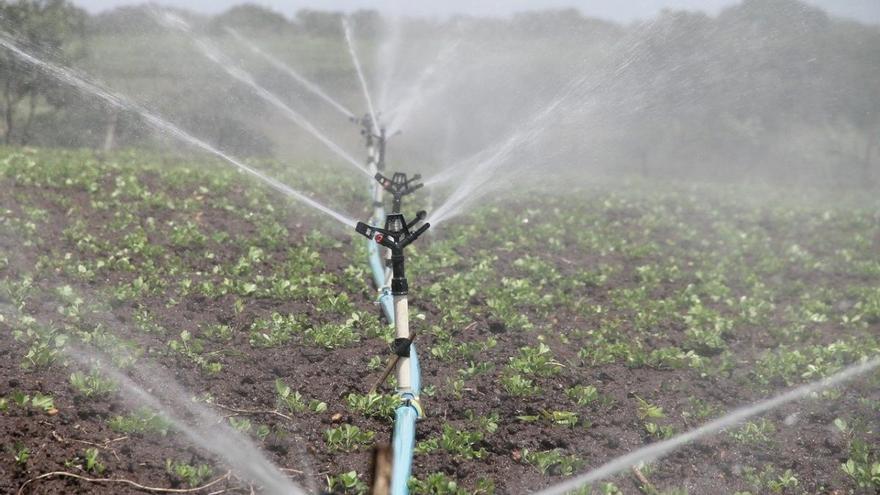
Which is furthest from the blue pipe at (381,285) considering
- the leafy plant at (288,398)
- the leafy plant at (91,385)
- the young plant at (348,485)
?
the leafy plant at (91,385)

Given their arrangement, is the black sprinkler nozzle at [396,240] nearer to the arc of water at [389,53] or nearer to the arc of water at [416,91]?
the arc of water at [416,91]

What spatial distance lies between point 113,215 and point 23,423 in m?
5.10

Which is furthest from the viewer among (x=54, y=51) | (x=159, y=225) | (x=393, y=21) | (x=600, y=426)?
(x=393, y=21)

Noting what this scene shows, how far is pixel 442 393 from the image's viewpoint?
5973 mm

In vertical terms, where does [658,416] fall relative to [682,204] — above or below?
below

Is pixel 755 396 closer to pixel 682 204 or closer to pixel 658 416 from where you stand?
pixel 658 416

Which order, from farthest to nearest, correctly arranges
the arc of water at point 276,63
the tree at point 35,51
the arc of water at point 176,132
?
the arc of water at point 276,63 < the tree at point 35,51 < the arc of water at point 176,132

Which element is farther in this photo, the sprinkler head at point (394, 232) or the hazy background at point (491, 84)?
the hazy background at point (491, 84)

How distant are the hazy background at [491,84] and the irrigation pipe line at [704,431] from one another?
7342 millimetres

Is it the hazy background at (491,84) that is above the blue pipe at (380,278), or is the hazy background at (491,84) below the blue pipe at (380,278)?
above

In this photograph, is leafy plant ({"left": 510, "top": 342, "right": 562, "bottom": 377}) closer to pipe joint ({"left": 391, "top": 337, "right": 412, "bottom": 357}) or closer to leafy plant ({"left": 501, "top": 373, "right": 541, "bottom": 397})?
leafy plant ({"left": 501, "top": 373, "right": 541, "bottom": 397})

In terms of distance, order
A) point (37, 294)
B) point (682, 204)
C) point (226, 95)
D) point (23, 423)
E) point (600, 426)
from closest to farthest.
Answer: point (23, 423)
point (600, 426)
point (37, 294)
point (682, 204)
point (226, 95)

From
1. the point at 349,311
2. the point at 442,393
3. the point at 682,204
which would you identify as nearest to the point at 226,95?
the point at 682,204

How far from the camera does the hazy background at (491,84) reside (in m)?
19.2
